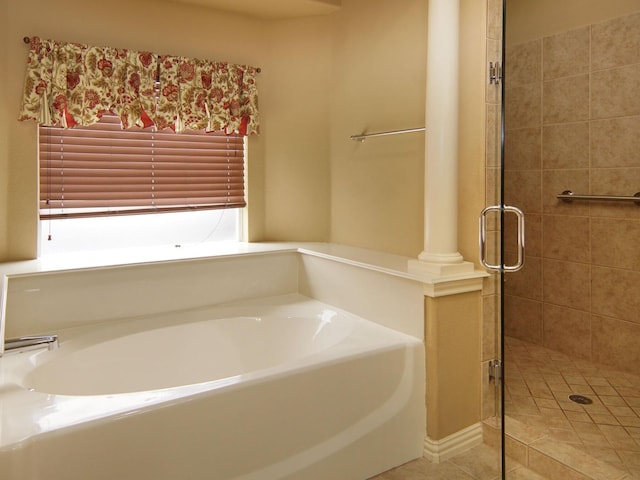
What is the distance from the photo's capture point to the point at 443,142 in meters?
2.31

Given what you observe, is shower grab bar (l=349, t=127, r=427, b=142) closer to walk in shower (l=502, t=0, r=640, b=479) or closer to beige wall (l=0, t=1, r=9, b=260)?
walk in shower (l=502, t=0, r=640, b=479)

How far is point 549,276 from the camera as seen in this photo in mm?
3184

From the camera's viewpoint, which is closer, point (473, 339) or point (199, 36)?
point (473, 339)

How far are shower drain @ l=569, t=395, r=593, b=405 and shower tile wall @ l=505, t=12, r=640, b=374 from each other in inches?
19.0

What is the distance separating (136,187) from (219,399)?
5.68 feet

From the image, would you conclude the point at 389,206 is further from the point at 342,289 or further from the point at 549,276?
the point at 549,276

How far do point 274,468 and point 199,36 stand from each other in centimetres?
255

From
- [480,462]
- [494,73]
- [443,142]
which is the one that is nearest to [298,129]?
[443,142]

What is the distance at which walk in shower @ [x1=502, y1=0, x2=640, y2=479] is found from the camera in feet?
8.51

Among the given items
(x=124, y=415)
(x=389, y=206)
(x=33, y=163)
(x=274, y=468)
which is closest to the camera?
(x=124, y=415)

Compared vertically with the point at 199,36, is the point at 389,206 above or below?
below

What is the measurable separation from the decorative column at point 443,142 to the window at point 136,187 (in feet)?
4.94

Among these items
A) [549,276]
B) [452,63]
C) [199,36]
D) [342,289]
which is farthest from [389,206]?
[199,36]

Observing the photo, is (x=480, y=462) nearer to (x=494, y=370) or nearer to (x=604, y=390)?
(x=494, y=370)
